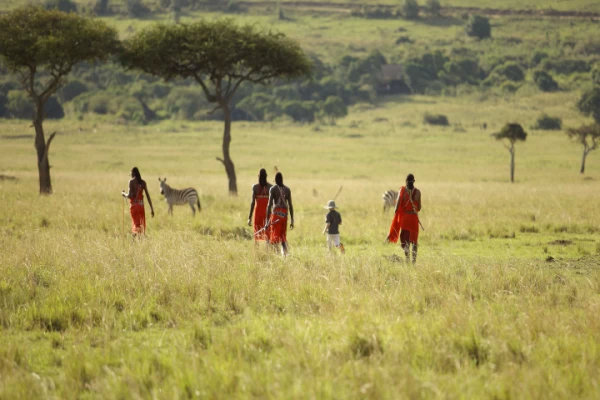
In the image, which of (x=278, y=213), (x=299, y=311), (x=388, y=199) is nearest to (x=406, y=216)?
(x=278, y=213)

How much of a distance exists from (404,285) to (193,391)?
4.52 meters

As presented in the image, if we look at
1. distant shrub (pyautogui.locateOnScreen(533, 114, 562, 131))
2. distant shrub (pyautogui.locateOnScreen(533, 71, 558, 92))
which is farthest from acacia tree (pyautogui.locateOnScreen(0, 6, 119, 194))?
distant shrub (pyautogui.locateOnScreen(533, 71, 558, 92))

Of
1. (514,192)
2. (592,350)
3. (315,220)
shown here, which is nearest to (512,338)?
(592,350)

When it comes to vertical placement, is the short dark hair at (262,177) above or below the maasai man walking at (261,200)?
above

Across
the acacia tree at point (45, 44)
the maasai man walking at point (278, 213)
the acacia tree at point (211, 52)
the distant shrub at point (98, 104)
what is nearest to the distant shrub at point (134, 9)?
the distant shrub at point (98, 104)

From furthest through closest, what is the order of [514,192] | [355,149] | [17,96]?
1. [17,96]
2. [355,149]
3. [514,192]

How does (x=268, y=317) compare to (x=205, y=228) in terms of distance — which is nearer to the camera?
(x=268, y=317)

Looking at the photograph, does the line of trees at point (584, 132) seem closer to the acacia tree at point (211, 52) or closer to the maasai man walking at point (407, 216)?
the acacia tree at point (211, 52)

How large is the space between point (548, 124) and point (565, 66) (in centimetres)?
6052

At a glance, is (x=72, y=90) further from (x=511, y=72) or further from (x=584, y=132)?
(x=584, y=132)

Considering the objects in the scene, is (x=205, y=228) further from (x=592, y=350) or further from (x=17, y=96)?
(x=17, y=96)

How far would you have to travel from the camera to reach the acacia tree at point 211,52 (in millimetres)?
29453

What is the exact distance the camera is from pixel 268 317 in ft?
26.6

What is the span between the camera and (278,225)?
40.4 ft
